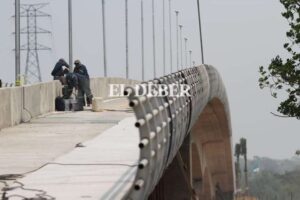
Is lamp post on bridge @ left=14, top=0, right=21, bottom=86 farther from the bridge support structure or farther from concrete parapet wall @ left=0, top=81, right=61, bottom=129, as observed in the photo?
the bridge support structure

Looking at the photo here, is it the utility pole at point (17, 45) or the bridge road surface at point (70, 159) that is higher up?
the utility pole at point (17, 45)

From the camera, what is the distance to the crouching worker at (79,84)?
95.1 feet

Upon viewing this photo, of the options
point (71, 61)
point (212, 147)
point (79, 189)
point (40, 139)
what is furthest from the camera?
point (212, 147)

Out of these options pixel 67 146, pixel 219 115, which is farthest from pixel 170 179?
pixel 219 115

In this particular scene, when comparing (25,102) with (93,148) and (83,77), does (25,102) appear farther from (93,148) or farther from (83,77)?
(83,77)

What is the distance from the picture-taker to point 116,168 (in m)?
10.2

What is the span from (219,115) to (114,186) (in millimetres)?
38955

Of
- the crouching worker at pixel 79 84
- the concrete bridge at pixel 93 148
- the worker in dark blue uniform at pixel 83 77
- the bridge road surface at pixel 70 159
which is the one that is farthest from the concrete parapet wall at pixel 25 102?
the worker in dark blue uniform at pixel 83 77

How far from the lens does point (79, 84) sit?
30.1m

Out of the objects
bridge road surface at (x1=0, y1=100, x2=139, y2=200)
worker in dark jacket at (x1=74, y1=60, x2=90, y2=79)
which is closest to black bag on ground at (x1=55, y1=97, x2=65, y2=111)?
worker in dark jacket at (x1=74, y1=60, x2=90, y2=79)

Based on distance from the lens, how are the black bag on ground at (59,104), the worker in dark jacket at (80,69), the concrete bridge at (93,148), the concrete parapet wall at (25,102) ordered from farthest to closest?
the worker in dark jacket at (80,69), the black bag on ground at (59,104), the concrete parapet wall at (25,102), the concrete bridge at (93,148)

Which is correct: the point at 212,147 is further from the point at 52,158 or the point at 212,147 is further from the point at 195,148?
→ the point at 52,158

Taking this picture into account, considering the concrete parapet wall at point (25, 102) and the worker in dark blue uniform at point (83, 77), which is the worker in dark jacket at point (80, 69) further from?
the concrete parapet wall at point (25, 102)

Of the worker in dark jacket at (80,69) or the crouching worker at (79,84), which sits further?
the worker in dark jacket at (80,69)
